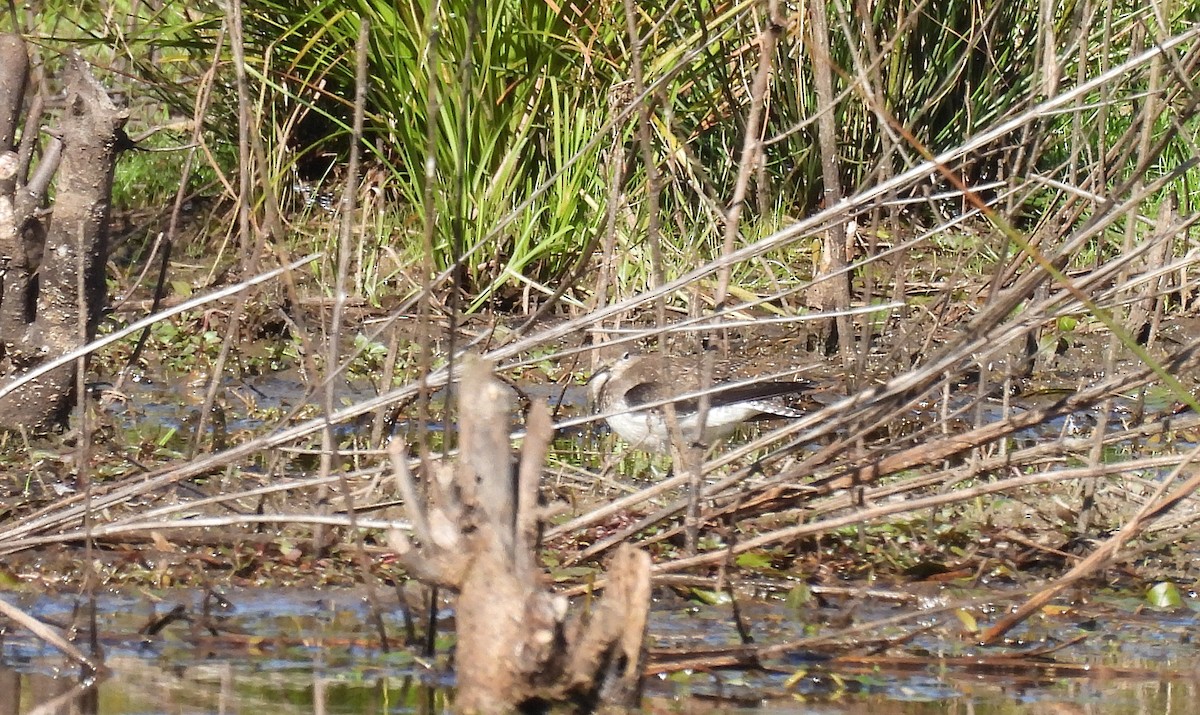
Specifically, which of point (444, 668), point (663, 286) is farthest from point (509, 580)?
point (663, 286)

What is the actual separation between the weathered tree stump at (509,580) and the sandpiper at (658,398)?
3212mm

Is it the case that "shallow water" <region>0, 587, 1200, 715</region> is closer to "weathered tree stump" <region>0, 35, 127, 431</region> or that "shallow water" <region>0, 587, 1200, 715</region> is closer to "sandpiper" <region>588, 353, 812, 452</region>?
"weathered tree stump" <region>0, 35, 127, 431</region>

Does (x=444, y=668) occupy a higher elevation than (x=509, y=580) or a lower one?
lower

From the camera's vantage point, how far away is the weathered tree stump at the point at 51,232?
543 cm

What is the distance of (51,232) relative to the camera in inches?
223

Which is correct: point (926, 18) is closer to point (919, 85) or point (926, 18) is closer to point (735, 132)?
point (919, 85)

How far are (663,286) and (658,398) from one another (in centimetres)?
273

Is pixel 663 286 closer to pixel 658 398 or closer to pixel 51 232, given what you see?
pixel 51 232

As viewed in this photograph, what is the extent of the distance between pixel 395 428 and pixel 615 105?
1483 millimetres

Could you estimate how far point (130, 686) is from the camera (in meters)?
3.75

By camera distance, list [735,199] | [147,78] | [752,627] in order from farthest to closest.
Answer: [147,78] → [752,627] → [735,199]

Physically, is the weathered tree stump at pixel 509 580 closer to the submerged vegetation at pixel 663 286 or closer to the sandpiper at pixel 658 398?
the submerged vegetation at pixel 663 286

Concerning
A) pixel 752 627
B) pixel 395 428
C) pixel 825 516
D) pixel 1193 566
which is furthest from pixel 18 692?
pixel 1193 566

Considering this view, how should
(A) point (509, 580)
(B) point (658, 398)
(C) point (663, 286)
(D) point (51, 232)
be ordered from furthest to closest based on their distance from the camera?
(B) point (658, 398) < (D) point (51, 232) < (C) point (663, 286) < (A) point (509, 580)
